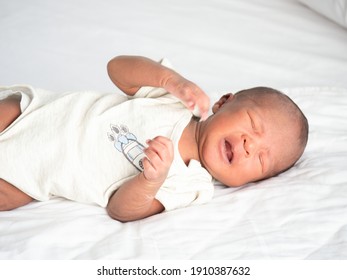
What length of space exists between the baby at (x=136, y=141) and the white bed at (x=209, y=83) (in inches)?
1.8

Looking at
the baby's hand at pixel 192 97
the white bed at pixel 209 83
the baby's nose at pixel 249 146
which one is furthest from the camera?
the baby's nose at pixel 249 146

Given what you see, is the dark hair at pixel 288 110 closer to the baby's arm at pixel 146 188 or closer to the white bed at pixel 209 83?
the white bed at pixel 209 83

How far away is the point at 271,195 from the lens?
1217mm

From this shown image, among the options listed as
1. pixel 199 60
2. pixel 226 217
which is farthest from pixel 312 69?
pixel 226 217

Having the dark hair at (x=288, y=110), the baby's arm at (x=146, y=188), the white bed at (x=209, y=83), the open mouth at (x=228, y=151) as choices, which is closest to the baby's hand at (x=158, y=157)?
the baby's arm at (x=146, y=188)

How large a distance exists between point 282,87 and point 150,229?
82cm

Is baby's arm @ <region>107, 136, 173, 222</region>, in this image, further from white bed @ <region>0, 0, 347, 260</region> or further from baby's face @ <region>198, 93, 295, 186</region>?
baby's face @ <region>198, 93, 295, 186</region>

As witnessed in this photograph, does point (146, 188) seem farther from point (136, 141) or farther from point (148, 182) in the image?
point (136, 141)

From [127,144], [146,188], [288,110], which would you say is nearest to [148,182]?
[146,188]

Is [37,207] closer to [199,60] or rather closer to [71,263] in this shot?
[71,263]

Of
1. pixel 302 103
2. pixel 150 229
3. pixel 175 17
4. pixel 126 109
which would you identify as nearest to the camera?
pixel 150 229

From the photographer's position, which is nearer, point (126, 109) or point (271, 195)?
point (271, 195)

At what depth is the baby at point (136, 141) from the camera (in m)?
1.24

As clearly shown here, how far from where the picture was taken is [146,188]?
115cm
